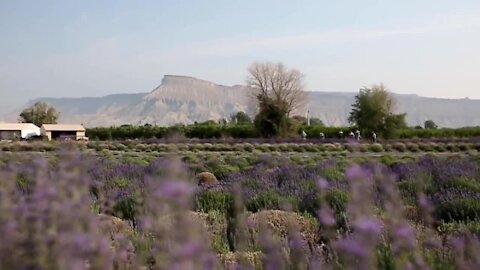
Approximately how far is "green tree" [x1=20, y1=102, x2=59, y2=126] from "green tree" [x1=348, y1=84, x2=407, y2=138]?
67176mm

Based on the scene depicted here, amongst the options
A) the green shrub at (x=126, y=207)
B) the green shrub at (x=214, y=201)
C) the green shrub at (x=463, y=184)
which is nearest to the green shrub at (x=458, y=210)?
the green shrub at (x=463, y=184)

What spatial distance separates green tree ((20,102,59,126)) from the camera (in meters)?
119

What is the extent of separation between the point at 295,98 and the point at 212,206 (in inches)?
3209

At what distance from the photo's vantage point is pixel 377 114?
70.4 m

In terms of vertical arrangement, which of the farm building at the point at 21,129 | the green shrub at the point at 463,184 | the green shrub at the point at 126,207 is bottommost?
the farm building at the point at 21,129

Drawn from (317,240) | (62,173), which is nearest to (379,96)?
(317,240)

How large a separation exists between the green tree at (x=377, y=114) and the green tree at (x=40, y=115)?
6718 cm

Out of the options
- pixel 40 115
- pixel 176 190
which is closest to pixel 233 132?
pixel 40 115

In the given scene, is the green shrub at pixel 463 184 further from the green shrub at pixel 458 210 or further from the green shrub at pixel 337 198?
the green shrub at pixel 337 198

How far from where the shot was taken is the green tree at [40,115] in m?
119

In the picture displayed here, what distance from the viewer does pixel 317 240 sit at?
6.45 meters

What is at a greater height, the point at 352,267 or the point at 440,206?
the point at 352,267

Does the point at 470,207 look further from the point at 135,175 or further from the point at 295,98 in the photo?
the point at 295,98

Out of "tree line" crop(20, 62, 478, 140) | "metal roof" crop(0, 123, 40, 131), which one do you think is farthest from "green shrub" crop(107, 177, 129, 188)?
"metal roof" crop(0, 123, 40, 131)
